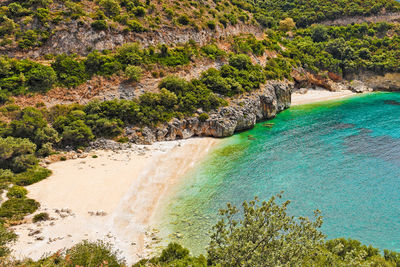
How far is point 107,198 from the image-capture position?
23.2 metres

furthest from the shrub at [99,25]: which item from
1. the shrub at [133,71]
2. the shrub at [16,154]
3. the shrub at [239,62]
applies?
the shrub at [239,62]

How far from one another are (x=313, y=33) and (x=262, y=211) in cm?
10044

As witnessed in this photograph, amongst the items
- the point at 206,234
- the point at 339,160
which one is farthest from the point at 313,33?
the point at 206,234

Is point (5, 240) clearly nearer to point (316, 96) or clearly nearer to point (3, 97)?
point (3, 97)

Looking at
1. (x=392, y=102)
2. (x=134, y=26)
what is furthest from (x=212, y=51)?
(x=392, y=102)

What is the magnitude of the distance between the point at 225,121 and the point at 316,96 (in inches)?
1664

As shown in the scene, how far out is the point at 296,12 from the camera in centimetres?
10762

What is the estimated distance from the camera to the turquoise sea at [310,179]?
65.8 ft

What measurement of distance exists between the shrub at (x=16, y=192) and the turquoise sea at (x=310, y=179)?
1386cm

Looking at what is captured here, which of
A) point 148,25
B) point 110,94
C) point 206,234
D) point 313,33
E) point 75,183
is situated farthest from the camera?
point 313,33

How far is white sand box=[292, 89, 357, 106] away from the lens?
66125 millimetres

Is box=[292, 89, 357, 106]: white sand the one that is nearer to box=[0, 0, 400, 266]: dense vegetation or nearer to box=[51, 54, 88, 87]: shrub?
box=[0, 0, 400, 266]: dense vegetation

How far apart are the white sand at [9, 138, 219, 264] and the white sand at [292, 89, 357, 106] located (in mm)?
44284

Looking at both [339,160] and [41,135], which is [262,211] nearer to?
[339,160]
